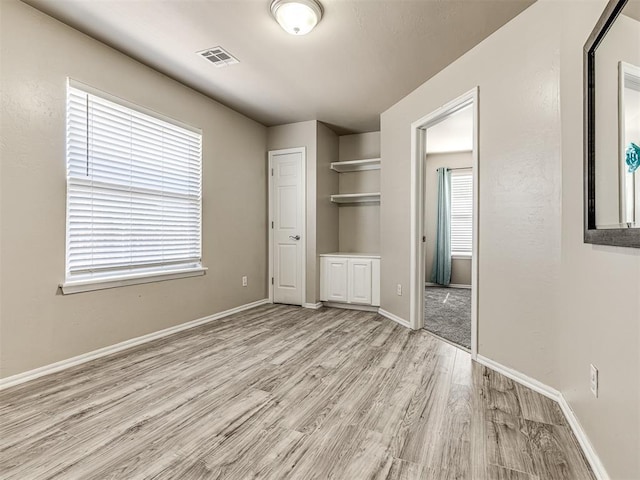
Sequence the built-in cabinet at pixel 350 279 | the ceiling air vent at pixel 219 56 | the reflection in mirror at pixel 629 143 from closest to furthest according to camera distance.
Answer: the reflection in mirror at pixel 629 143 < the ceiling air vent at pixel 219 56 < the built-in cabinet at pixel 350 279

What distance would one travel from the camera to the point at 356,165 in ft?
15.7

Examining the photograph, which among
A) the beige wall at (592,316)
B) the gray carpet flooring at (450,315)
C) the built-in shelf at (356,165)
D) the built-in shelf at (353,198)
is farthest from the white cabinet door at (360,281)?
the beige wall at (592,316)

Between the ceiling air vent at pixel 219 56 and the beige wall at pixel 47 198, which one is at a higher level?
the ceiling air vent at pixel 219 56

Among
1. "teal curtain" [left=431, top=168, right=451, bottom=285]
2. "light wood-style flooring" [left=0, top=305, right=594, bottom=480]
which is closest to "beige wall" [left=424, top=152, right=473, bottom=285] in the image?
"teal curtain" [left=431, top=168, right=451, bottom=285]

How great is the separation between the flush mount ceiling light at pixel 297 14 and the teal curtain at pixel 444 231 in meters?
4.73

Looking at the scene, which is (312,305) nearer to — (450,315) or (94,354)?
(450,315)

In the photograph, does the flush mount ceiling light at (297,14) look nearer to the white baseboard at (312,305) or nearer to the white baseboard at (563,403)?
the white baseboard at (563,403)

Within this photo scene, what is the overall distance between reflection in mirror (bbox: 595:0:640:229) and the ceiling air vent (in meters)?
2.50

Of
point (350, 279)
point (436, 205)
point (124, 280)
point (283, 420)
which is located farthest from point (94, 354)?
point (436, 205)

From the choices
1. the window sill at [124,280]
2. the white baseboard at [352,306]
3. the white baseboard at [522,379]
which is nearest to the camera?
the white baseboard at [522,379]

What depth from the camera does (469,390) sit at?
2.11 m

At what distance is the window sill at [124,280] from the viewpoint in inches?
97.7

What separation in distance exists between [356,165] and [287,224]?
1.30 meters

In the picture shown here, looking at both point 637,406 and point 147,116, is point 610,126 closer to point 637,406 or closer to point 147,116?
point 637,406
